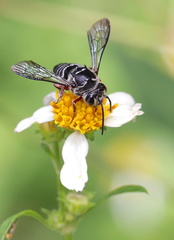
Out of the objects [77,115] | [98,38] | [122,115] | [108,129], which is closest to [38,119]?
[77,115]

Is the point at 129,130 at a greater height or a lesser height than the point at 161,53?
lesser

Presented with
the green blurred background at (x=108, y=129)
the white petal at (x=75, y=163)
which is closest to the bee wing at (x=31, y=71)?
the white petal at (x=75, y=163)

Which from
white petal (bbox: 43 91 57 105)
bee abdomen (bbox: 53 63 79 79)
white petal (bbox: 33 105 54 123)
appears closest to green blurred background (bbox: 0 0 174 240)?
white petal (bbox: 43 91 57 105)

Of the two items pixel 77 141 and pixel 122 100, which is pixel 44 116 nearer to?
pixel 77 141

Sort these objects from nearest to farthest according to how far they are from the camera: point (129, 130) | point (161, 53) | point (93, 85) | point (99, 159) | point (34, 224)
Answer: point (93, 85)
point (34, 224)
point (99, 159)
point (129, 130)
point (161, 53)

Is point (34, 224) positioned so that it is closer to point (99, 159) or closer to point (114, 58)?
point (99, 159)

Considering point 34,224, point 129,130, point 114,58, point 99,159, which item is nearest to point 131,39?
point 114,58
